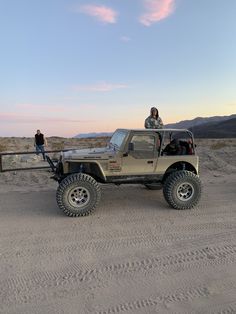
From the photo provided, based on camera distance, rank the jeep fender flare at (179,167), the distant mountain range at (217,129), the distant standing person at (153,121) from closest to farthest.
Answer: the jeep fender flare at (179,167)
the distant standing person at (153,121)
the distant mountain range at (217,129)

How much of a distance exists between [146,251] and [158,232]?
887mm

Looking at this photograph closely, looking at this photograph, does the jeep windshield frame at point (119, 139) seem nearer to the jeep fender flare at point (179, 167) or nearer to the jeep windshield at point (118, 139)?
the jeep windshield at point (118, 139)

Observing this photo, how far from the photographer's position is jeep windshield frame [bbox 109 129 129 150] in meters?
7.74

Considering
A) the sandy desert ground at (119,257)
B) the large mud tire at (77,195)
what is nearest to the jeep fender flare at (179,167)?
the sandy desert ground at (119,257)

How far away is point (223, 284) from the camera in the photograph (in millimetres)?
4434

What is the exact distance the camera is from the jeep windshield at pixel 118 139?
783cm

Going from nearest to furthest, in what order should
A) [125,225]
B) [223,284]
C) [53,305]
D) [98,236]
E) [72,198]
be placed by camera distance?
1. [53,305]
2. [223,284]
3. [98,236]
4. [125,225]
5. [72,198]

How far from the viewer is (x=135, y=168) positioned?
771 centimetres

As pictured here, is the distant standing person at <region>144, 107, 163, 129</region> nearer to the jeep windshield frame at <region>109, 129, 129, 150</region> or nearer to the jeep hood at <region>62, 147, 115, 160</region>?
the jeep windshield frame at <region>109, 129, 129, 150</region>

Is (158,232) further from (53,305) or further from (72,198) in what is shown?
(53,305)

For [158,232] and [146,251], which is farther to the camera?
[158,232]

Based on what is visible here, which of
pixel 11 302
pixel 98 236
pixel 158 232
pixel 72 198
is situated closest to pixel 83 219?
pixel 72 198

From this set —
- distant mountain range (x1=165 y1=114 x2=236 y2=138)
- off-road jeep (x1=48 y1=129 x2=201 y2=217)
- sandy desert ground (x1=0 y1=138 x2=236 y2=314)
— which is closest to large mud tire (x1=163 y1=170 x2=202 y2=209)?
off-road jeep (x1=48 y1=129 x2=201 y2=217)

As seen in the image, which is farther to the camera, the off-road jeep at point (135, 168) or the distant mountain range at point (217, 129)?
the distant mountain range at point (217, 129)
